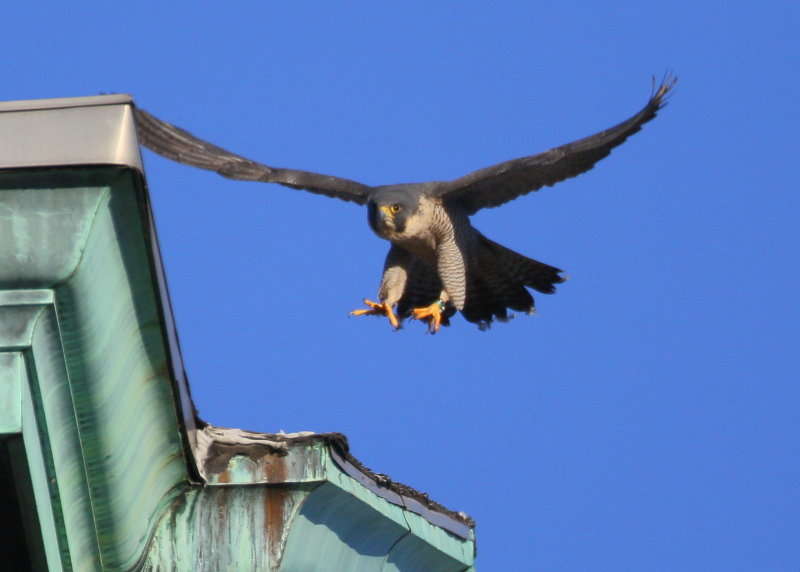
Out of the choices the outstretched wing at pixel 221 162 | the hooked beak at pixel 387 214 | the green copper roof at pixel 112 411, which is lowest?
the green copper roof at pixel 112 411

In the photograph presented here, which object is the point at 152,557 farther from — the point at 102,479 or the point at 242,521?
the point at 102,479

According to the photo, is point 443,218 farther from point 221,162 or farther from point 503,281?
point 221,162

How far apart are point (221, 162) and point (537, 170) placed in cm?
247

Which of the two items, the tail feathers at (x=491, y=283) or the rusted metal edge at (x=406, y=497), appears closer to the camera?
the rusted metal edge at (x=406, y=497)

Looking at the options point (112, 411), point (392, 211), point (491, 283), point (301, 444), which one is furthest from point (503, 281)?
point (112, 411)

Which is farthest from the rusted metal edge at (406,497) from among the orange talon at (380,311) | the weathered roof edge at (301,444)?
the orange talon at (380,311)

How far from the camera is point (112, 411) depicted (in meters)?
3.52

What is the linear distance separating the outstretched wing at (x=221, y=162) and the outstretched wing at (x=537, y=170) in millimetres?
843

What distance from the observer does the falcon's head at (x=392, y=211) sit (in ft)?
32.9

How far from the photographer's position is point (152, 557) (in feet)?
13.9

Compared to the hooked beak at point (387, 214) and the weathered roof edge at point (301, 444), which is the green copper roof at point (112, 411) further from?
the hooked beak at point (387, 214)

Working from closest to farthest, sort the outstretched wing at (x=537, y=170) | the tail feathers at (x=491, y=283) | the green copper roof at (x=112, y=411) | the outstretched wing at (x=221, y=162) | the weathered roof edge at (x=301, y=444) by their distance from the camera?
1. the green copper roof at (x=112, y=411)
2. the weathered roof edge at (x=301, y=444)
3. the outstretched wing at (x=537, y=170)
4. the outstretched wing at (x=221, y=162)
5. the tail feathers at (x=491, y=283)

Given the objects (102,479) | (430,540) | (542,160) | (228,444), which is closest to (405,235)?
(542,160)

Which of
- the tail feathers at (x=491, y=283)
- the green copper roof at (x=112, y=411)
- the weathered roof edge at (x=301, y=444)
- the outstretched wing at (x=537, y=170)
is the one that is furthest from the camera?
the tail feathers at (x=491, y=283)
